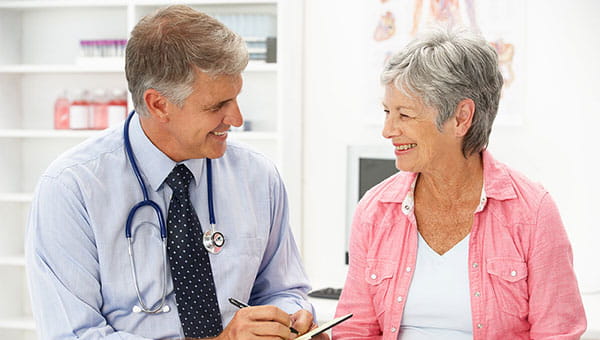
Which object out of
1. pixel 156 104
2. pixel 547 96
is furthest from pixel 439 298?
pixel 547 96

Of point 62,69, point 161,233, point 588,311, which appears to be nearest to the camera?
point 161,233

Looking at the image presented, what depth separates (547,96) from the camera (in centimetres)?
337

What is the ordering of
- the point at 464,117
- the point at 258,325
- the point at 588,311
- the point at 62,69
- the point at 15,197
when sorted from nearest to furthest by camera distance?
the point at 258,325 < the point at 464,117 < the point at 588,311 < the point at 62,69 < the point at 15,197

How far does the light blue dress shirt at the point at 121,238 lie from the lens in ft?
5.54

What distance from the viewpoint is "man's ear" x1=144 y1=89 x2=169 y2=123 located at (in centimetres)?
175

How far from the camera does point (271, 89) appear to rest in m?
3.65

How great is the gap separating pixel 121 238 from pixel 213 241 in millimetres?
212

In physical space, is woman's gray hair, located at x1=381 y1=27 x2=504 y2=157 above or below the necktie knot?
above

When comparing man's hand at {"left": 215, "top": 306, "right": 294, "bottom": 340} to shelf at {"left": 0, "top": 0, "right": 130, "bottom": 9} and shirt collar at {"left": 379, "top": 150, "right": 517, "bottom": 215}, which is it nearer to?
shirt collar at {"left": 379, "top": 150, "right": 517, "bottom": 215}

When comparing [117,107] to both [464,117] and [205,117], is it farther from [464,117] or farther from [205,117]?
[464,117]

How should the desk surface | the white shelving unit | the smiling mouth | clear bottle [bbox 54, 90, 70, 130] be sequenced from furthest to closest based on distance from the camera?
clear bottle [bbox 54, 90, 70, 130] → the white shelving unit → the desk surface → the smiling mouth

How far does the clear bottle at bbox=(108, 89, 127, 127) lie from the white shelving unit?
0.34 ft

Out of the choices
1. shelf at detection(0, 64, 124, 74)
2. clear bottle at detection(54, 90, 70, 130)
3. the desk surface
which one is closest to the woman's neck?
the desk surface

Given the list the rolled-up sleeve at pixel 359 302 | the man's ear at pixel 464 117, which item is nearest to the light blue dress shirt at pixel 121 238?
the rolled-up sleeve at pixel 359 302
